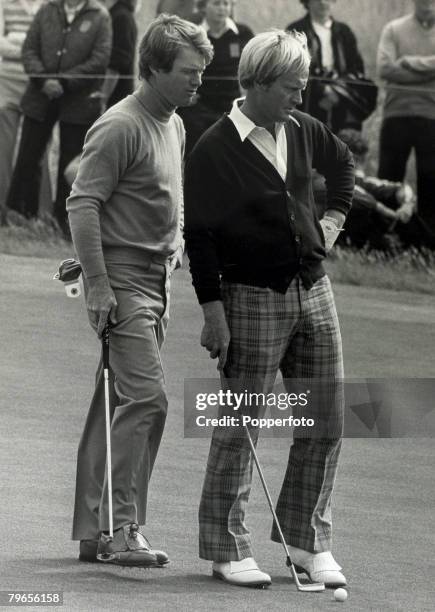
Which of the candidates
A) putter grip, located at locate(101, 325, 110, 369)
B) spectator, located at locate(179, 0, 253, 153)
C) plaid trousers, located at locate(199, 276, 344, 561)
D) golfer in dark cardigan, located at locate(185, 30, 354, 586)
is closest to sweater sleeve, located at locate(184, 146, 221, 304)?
golfer in dark cardigan, located at locate(185, 30, 354, 586)

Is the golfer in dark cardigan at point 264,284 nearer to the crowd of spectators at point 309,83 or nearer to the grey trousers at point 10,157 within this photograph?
the crowd of spectators at point 309,83

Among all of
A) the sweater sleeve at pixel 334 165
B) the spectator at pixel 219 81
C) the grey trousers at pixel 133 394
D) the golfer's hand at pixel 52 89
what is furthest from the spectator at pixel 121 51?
the grey trousers at pixel 133 394

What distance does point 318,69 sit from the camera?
11414 millimetres

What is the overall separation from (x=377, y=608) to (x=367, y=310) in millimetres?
6034

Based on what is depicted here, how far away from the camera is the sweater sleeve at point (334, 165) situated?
5.54 metres

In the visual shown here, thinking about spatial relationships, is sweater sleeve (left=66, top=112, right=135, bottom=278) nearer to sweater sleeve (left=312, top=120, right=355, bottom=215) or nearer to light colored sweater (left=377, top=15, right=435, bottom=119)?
sweater sleeve (left=312, top=120, right=355, bottom=215)

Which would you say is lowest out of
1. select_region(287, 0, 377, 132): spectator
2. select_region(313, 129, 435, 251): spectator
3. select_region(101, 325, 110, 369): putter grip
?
select_region(313, 129, 435, 251): spectator

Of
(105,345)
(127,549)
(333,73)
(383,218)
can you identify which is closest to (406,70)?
(333,73)

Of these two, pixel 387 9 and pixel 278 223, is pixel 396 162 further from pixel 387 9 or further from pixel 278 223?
pixel 278 223

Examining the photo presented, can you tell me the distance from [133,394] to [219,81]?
5951 mm

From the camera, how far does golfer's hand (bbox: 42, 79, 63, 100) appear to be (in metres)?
11.4

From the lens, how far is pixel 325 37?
11.3 metres

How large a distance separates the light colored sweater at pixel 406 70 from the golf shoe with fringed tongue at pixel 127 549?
21.2 feet

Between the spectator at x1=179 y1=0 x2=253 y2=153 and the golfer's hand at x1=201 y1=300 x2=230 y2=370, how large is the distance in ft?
19.2
